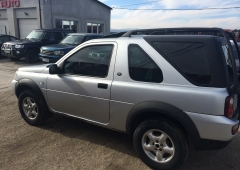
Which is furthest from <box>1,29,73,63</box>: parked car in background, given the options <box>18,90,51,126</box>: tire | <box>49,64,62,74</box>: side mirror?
<box>49,64,62,74</box>: side mirror

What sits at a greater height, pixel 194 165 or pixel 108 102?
pixel 108 102

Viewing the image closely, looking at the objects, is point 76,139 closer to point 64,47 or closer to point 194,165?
point 194,165

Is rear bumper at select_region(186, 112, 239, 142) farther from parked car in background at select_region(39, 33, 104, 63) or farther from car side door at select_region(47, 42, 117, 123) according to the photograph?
parked car in background at select_region(39, 33, 104, 63)

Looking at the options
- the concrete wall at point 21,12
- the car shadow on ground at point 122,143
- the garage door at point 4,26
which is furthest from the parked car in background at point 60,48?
the garage door at point 4,26

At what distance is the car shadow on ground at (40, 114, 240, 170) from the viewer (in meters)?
3.07

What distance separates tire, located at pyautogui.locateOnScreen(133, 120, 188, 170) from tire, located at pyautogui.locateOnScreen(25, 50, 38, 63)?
10.7 meters

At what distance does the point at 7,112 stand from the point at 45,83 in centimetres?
171

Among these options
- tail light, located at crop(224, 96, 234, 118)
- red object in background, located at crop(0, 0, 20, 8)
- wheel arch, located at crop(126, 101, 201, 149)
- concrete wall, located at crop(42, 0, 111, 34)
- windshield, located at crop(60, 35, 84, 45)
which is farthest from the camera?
red object in background, located at crop(0, 0, 20, 8)

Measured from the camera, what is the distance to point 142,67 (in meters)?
2.88

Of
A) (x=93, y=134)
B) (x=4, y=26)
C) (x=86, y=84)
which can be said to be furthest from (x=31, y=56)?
(x=4, y=26)

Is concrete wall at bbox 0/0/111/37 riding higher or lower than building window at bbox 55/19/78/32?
higher

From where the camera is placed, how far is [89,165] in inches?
117

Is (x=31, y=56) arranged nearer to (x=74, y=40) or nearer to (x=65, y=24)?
(x=74, y=40)

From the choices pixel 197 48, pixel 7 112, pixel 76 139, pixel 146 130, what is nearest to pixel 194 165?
pixel 146 130
